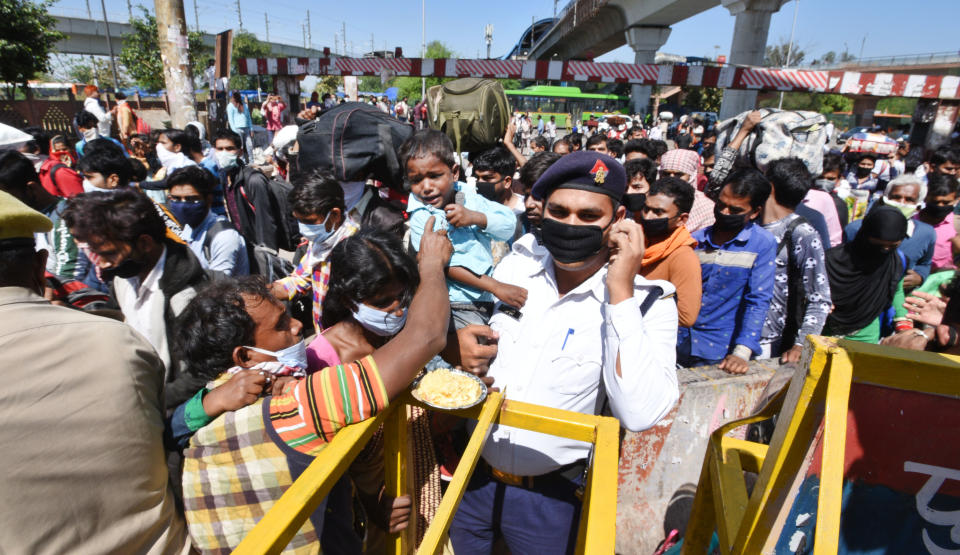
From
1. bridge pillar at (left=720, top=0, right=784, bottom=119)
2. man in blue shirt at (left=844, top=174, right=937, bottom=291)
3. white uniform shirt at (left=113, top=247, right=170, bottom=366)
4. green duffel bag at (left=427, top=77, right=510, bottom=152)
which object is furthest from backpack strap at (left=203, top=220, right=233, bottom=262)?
bridge pillar at (left=720, top=0, right=784, bottom=119)

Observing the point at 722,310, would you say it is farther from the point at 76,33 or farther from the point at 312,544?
the point at 76,33

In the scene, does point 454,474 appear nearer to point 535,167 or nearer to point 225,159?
point 535,167

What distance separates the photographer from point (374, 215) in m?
3.16

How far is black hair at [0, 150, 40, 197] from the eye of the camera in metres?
3.29

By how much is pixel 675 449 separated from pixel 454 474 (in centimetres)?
194

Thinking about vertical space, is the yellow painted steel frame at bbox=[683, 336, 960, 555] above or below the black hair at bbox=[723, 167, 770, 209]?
below

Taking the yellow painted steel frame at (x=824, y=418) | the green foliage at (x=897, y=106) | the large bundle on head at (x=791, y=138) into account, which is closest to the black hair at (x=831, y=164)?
the large bundle on head at (x=791, y=138)

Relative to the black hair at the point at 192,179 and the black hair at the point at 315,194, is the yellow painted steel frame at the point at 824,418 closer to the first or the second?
the black hair at the point at 315,194

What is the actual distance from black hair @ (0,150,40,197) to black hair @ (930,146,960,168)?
34.5 ft

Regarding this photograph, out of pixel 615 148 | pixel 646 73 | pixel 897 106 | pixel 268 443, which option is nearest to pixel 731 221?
pixel 268 443

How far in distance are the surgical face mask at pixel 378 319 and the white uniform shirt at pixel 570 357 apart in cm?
42

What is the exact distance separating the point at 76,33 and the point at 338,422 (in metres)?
73.3

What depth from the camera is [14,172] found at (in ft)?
10.9

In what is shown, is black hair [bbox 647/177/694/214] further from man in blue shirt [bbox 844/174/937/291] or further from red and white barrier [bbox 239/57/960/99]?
red and white barrier [bbox 239/57/960/99]
